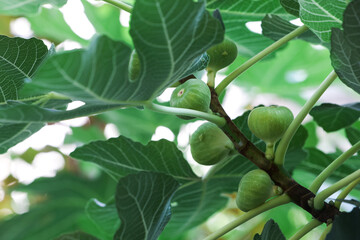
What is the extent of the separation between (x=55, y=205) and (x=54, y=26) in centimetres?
57

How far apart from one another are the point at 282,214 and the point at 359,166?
38 centimetres

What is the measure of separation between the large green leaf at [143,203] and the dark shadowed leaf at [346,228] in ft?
0.68

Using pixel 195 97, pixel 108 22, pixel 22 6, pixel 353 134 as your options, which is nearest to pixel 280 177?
pixel 195 97

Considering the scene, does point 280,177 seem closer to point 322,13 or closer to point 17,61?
point 322,13

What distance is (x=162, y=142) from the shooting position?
0.75 m

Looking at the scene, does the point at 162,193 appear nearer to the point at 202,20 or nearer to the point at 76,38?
the point at 202,20

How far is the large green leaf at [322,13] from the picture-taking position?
566mm

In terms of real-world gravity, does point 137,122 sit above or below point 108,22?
below

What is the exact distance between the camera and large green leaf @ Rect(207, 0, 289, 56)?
0.79 meters

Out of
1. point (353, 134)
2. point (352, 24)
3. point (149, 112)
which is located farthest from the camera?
point (149, 112)

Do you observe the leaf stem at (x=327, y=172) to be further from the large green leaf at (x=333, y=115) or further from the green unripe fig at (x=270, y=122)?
the large green leaf at (x=333, y=115)

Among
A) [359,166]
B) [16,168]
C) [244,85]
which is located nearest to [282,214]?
[359,166]

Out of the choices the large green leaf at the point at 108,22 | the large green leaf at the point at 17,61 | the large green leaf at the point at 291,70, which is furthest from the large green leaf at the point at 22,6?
the large green leaf at the point at 291,70

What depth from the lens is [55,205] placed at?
1.53m
